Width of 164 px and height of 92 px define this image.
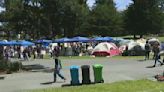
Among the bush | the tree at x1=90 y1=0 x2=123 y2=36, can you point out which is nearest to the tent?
the bush

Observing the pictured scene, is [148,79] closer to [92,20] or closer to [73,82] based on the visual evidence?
[73,82]

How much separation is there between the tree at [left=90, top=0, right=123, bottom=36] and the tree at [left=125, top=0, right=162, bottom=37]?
400 centimetres

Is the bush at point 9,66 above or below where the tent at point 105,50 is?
below

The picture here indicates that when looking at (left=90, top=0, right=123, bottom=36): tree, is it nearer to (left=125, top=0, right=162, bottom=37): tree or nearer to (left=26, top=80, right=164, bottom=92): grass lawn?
(left=125, top=0, right=162, bottom=37): tree

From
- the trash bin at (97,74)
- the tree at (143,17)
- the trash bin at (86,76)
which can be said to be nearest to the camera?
the trash bin at (86,76)

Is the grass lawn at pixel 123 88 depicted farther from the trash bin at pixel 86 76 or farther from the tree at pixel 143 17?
the tree at pixel 143 17

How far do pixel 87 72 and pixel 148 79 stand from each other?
10.8 ft

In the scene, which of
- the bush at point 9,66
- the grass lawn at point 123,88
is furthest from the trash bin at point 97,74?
the bush at point 9,66

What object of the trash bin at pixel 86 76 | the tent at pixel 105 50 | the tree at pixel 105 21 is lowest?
the trash bin at pixel 86 76

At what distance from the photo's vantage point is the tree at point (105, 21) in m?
114

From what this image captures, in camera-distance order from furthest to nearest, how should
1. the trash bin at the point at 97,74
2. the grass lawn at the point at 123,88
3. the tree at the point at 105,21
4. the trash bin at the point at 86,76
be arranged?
the tree at the point at 105,21, the trash bin at the point at 97,74, the trash bin at the point at 86,76, the grass lawn at the point at 123,88

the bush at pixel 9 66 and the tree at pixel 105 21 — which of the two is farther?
the tree at pixel 105 21

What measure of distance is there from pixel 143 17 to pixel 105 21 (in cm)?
995

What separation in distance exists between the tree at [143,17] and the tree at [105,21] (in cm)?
400
